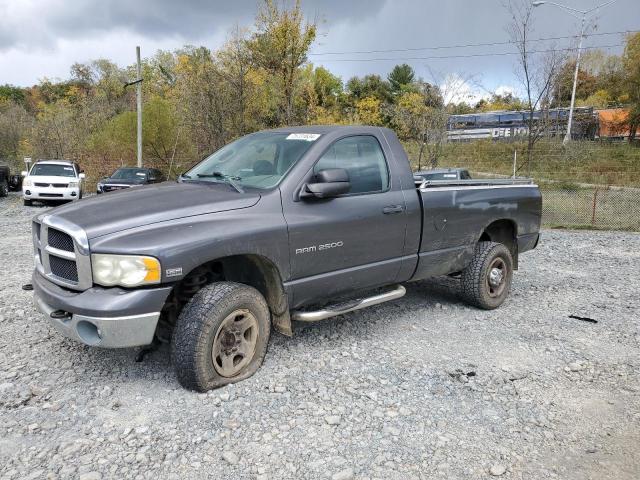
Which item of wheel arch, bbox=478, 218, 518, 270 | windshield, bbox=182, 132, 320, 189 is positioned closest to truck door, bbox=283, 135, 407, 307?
windshield, bbox=182, 132, 320, 189

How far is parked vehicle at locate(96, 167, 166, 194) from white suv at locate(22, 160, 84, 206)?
3.04ft

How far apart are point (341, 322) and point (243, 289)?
173cm

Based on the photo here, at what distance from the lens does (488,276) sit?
5.68 m

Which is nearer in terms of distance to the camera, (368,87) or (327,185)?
(327,185)

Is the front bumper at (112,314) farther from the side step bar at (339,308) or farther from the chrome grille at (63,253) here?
the side step bar at (339,308)

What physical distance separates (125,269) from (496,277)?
13.4 feet

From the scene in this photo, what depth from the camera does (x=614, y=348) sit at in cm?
470

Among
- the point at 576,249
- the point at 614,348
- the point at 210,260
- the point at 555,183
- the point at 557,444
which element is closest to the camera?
the point at 557,444

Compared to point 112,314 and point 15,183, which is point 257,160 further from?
point 15,183

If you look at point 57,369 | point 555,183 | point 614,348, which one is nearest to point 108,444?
point 57,369

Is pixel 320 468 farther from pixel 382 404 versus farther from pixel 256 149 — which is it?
pixel 256 149

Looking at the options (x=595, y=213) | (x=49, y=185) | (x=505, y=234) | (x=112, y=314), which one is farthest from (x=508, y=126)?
(x=112, y=314)

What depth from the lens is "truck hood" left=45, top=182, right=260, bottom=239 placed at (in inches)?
134

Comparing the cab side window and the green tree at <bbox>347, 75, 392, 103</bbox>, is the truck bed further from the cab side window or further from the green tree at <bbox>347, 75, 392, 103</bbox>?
the green tree at <bbox>347, 75, 392, 103</bbox>
